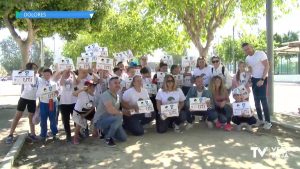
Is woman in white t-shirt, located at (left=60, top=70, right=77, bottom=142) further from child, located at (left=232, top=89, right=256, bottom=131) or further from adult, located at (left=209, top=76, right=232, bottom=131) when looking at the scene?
child, located at (left=232, top=89, right=256, bottom=131)

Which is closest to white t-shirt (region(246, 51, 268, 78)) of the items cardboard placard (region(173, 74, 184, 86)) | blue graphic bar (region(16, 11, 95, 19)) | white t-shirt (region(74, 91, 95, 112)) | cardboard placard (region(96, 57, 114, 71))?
cardboard placard (region(173, 74, 184, 86))

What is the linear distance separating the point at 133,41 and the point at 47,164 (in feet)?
90.5

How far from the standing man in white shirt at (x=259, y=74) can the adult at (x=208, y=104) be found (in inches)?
42.8

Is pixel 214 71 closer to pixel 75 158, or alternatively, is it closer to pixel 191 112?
pixel 191 112

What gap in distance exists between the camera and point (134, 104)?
30.0 feet

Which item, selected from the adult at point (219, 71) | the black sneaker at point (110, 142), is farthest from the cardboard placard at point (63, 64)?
the adult at point (219, 71)

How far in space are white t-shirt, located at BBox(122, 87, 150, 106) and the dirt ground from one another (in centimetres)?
78

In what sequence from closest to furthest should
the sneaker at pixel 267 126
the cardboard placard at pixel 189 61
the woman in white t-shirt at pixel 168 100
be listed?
the woman in white t-shirt at pixel 168 100, the sneaker at pixel 267 126, the cardboard placard at pixel 189 61

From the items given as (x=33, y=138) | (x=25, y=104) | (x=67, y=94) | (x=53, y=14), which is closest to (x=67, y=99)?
(x=67, y=94)

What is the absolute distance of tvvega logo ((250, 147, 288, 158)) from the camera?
728 cm

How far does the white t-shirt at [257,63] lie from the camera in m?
9.52

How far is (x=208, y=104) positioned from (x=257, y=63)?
1458 mm

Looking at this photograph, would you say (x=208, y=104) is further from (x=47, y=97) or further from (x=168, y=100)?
(x=47, y=97)

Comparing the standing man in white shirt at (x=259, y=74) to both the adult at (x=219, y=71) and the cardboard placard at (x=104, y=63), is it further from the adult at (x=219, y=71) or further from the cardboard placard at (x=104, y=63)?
the cardboard placard at (x=104, y=63)
